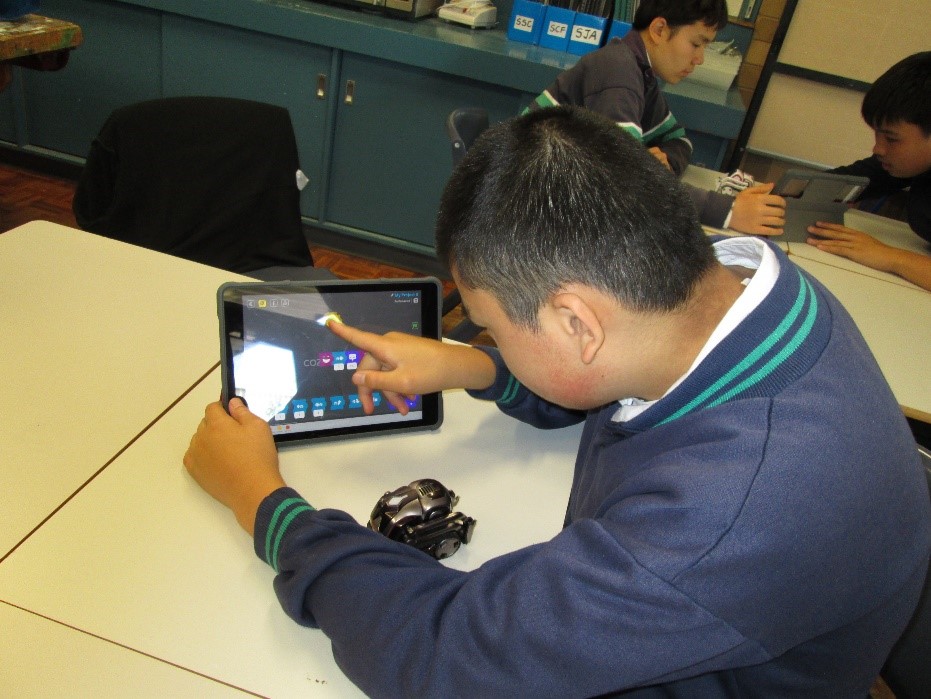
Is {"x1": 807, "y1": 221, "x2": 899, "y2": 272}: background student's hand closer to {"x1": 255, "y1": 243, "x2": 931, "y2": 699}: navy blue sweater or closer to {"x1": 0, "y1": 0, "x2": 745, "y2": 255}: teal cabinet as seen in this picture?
{"x1": 0, "y1": 0, "x2": 745, "y2": 255}: teal cabinet

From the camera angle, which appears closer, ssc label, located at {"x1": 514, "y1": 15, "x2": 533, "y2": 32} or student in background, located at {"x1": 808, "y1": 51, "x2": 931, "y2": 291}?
student in background, located at {"x1": 808, "y1": 51, "x2": 931, "y2": 291}

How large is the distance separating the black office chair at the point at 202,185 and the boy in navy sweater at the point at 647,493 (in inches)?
37.7

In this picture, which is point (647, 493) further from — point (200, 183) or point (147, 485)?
point (200, 183)

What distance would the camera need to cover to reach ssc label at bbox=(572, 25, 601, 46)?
9.13 feet

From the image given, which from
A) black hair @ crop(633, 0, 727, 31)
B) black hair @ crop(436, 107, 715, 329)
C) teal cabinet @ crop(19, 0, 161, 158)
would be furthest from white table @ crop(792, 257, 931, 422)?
teal cabinet @ crop(19, 0, 161, 158)

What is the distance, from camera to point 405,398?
1.02 metres

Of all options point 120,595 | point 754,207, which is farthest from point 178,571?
point 754,207

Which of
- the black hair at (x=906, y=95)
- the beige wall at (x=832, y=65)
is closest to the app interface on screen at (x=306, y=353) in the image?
the black hair at (x=906, y=95)

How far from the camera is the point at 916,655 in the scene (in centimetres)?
91

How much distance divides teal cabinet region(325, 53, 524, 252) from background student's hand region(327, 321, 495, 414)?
1905 mm

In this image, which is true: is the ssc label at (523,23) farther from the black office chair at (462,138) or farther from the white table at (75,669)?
the white table at (75,669)

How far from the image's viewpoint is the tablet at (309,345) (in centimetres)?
91

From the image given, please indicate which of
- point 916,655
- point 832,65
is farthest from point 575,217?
point 832,65

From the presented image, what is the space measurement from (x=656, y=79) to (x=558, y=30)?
2.77 feet
